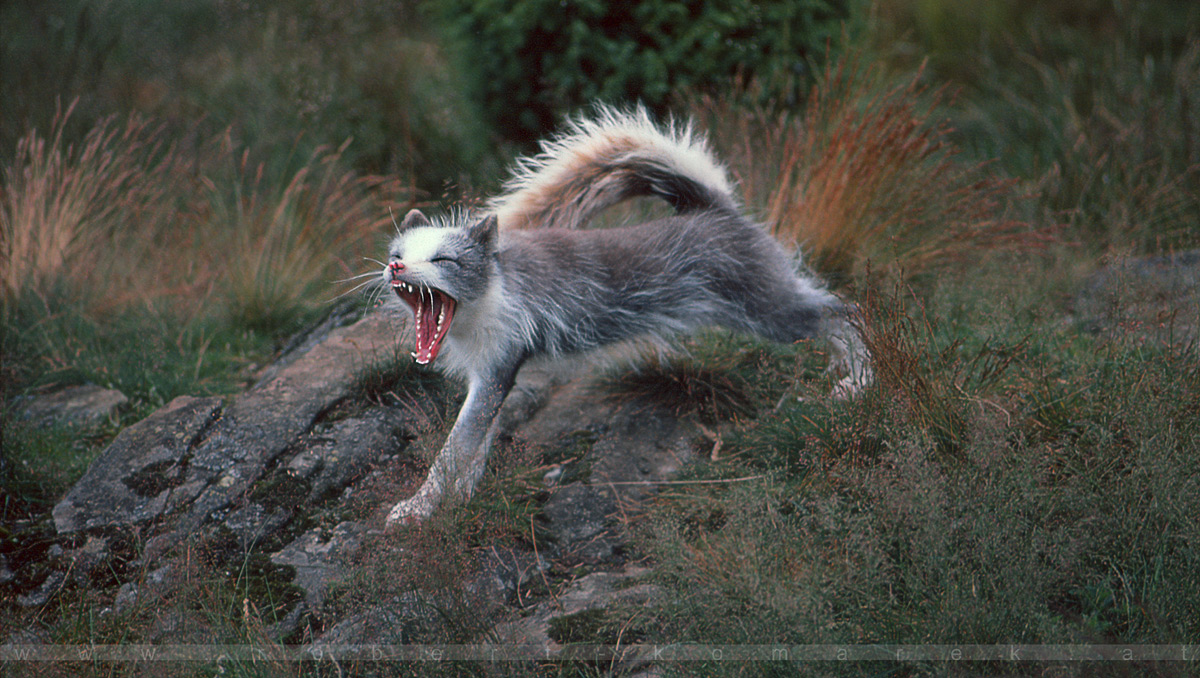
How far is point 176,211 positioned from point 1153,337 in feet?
19.5

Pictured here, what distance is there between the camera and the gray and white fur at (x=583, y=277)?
11.3 ft

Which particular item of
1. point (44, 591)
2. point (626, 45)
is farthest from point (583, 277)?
point (626, 45)

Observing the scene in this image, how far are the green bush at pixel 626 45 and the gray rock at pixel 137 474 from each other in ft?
11.6

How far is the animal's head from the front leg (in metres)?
0.28

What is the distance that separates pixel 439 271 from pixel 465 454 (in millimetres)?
708

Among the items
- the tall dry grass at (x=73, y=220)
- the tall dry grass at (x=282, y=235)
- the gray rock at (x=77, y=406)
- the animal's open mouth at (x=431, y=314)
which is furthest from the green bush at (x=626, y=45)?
the gray rock at (x=77, y=406)

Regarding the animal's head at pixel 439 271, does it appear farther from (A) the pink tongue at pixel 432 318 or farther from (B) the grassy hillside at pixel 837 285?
(B) the grassy hillside at pixel 837 285

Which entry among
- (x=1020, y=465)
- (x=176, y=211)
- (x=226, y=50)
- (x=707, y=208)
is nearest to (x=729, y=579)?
(x=1020, y=465)

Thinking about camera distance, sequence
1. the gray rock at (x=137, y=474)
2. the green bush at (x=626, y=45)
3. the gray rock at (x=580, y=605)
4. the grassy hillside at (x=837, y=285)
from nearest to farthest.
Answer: the grassy hillside at (x=837, y=285) < the gray rock at (x=580, y=605) < the gray rock at (x=137, y=474) < the green bush at (x=626, y=45)

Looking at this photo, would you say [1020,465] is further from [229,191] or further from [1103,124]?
[229,191]

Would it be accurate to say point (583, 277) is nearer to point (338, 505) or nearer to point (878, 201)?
point (338, 505)

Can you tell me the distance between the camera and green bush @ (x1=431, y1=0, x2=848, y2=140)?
248 inches

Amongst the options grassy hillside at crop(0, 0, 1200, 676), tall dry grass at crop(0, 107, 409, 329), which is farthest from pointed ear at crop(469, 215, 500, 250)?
tall dry grass at crop(0, 107, 409, 329)

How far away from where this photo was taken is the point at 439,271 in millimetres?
3346
